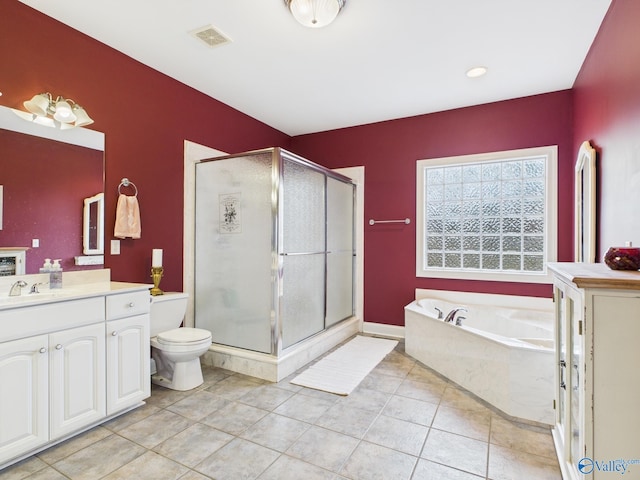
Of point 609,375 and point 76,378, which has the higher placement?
point 609,375

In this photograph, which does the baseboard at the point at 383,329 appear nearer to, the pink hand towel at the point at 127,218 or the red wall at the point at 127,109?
the red wall at the point at 127,109

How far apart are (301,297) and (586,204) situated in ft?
7.87

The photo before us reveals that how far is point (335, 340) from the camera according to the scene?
365 cm

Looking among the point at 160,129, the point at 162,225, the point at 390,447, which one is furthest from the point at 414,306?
the point at 160,129

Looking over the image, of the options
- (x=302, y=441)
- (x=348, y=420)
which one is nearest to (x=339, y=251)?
(x=348, y=420)

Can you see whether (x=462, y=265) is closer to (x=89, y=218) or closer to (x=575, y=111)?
(x=575, y=111)

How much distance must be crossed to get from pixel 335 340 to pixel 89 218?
2.51 m

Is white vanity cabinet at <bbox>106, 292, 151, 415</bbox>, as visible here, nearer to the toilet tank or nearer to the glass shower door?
the toilet tank

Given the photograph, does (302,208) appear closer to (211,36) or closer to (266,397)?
(211,36)

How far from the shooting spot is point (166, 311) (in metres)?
2.65

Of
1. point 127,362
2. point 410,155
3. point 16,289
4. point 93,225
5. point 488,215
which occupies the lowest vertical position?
point 127,362

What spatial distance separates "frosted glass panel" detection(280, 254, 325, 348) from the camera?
294cm

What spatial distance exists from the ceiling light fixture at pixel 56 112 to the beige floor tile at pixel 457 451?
2.97m

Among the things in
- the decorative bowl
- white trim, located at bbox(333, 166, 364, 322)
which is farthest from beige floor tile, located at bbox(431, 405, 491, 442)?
white trim, located at bbox(333, 166, 364, 322)
